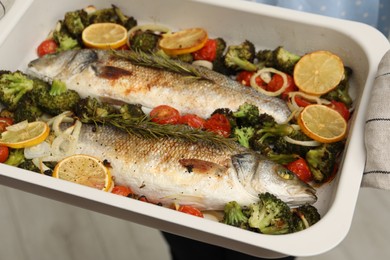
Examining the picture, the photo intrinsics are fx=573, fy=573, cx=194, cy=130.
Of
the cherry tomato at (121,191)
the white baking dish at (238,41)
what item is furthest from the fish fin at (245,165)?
the cherry tomato at (121,191)

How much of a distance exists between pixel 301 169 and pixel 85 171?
0.97 metres

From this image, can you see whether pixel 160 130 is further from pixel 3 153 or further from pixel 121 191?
pixel 3 153

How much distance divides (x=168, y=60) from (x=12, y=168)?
39.1 inches

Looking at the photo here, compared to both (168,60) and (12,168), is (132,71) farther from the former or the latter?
(12,168)

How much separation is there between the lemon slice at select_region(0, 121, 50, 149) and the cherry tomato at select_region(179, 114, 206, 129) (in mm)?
632

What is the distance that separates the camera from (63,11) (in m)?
3.25

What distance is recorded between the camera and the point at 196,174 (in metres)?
2.43

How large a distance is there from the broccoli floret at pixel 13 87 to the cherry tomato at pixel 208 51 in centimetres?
→ 88

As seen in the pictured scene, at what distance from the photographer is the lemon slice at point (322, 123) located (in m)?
2.65

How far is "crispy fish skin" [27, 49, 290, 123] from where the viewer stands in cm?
278

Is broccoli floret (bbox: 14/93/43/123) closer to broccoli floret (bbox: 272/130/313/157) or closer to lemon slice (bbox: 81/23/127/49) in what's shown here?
lemon slice (bbox: 81/23/127/49)

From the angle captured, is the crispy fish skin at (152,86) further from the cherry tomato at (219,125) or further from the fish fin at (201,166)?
the fish fin at (201,166)

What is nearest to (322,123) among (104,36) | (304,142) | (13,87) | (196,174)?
(304,142)

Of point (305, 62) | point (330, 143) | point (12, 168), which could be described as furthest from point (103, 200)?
point (305, 62)
